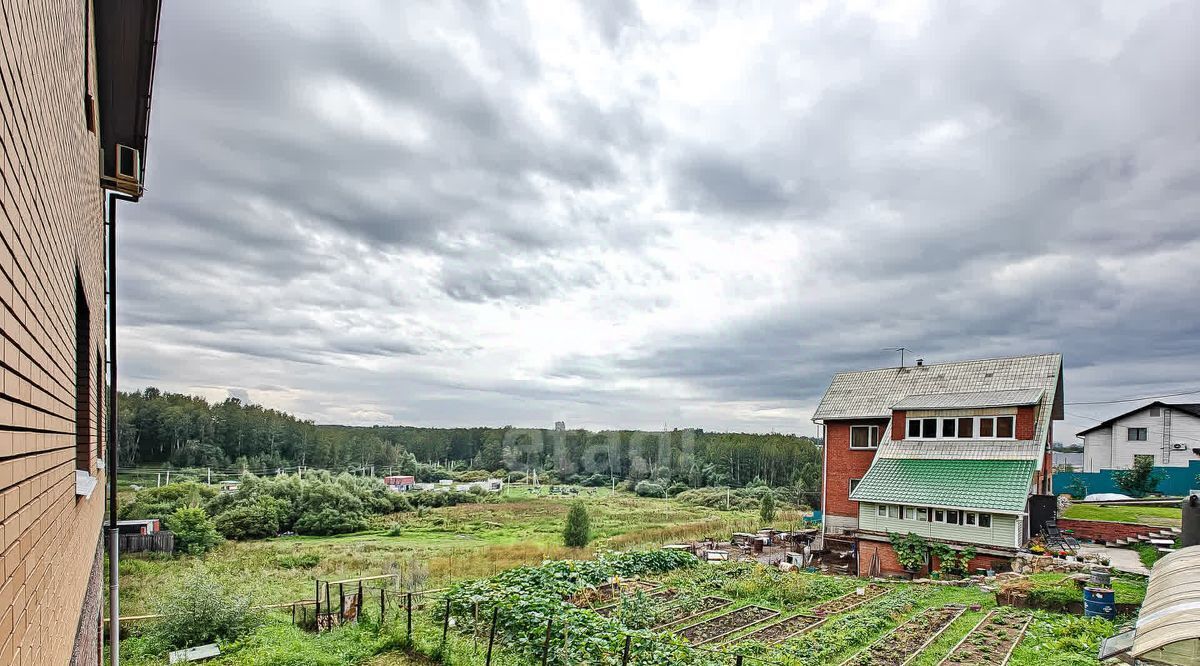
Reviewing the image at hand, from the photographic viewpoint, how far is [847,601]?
42.1 ft

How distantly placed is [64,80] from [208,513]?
35.0m

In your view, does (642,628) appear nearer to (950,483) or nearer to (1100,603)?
(1100,603)

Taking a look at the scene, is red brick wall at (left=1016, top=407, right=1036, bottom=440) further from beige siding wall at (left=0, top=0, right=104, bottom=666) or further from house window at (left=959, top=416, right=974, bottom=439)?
beige siding wall at (left=0, top=0, right=104, bottom=666)

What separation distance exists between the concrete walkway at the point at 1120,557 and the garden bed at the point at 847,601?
573 cm

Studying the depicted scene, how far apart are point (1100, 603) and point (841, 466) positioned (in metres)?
10.2

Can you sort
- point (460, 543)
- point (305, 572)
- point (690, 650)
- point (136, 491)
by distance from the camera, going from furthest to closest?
point (136, 491)
point (460, 543)
point (305, 572)
point (690, 650)

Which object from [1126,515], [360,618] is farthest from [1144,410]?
[360,618]

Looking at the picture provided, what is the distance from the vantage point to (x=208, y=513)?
3108cm

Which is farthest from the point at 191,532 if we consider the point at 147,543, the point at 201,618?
the point at 201,618

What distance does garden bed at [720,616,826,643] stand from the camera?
10.4 m

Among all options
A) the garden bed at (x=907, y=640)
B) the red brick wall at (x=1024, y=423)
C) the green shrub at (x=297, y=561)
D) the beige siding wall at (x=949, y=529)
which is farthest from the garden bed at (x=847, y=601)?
the green shrub at (x=297, y=561)

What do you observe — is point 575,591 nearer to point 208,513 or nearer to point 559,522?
point 559,522

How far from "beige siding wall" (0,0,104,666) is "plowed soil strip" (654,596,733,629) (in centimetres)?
983

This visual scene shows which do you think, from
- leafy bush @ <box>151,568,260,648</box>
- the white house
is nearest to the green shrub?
leafy bush @ <box>151,568,260,648</box>
